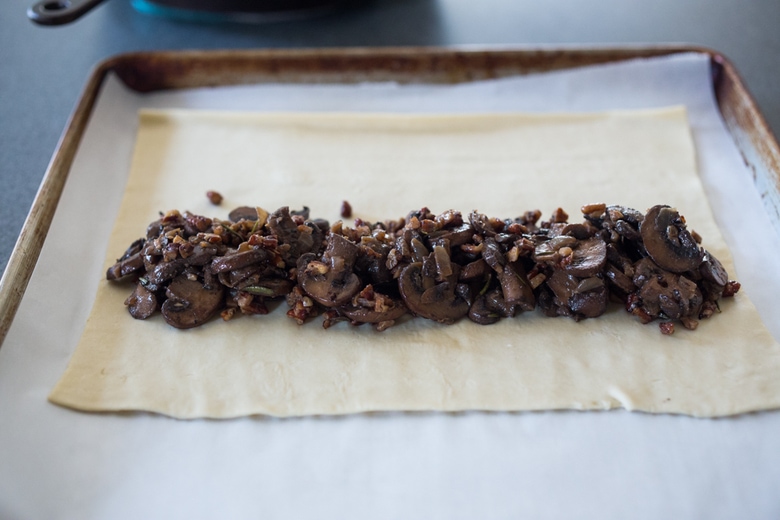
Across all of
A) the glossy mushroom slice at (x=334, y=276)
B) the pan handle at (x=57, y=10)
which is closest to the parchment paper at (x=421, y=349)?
the glossy mushroom slice at (x=334, y=276)

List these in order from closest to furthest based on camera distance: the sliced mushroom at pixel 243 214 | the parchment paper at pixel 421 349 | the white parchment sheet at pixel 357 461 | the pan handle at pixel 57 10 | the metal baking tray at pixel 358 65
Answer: the white parchment sheet at pixel 357 461 < the parchment paper at pixel 421 349 < the sliced mushroom at pixel 243 214 < the pan handle at pixel 57 10 < the metal baking tray at pixel 358 65

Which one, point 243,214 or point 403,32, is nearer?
point 243,214

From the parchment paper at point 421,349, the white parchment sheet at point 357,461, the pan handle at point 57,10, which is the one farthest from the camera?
the pan handle at point 57,10

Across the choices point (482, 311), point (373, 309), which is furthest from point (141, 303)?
point (482, 311)

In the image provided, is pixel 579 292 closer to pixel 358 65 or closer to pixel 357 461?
pixel 357 461

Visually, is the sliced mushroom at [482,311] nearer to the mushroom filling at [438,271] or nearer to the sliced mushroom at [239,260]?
the mushroom filling at [438,271]

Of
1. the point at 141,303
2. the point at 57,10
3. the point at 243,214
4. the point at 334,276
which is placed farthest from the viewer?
the point at 57,10
